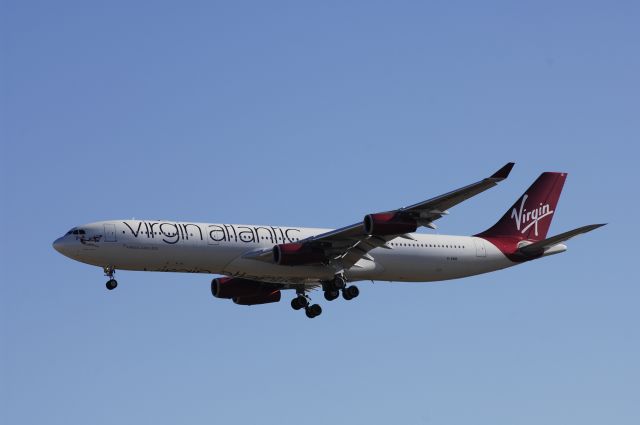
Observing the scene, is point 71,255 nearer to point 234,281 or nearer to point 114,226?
point 114,226

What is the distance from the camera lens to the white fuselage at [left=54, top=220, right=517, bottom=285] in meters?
57.6

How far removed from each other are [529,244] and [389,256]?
9.10m

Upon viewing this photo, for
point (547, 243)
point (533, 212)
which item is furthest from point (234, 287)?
point (533, 212)

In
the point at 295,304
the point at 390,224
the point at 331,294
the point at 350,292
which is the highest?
the point at 390,224

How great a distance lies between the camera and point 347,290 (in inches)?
2434

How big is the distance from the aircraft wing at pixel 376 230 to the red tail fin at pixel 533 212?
9.66 metres

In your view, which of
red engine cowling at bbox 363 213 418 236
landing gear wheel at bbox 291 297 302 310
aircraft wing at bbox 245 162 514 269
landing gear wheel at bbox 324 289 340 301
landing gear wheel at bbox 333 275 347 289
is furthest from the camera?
landing gear wheel at bbox 291 297 302 310

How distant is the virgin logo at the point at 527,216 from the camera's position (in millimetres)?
68062

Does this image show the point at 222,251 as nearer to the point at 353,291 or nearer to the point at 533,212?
the point at 353,291

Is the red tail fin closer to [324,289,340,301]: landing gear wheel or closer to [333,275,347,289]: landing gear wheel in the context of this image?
A: [333,275,347,289]: landing gear wheel

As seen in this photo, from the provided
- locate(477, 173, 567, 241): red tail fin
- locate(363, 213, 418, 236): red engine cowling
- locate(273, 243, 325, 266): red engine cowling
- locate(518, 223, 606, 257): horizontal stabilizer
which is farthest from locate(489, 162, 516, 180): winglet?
locate(477, 173, 567, 241): red tail fin

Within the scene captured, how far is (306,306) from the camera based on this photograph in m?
65.1

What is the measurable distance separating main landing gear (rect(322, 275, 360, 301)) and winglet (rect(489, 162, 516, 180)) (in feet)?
42.5

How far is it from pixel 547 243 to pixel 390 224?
1181cm
